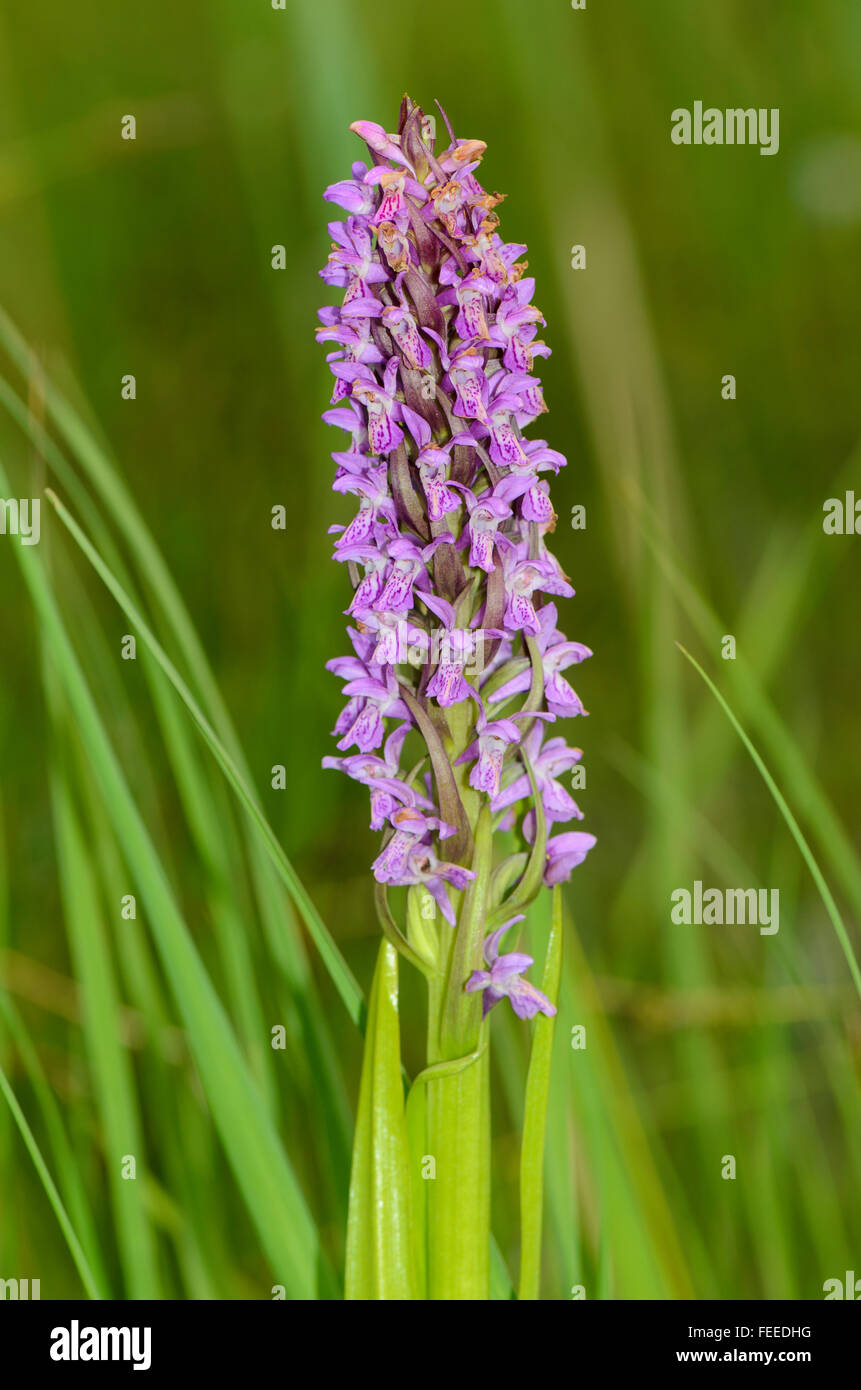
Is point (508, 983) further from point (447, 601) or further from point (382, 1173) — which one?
point (447, 601)

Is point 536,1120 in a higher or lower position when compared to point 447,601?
lower

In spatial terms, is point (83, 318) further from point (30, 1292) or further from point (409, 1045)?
point (30, 1292)

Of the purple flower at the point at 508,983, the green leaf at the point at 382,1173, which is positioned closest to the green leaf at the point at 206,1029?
the green leaf at the point at 382,1173

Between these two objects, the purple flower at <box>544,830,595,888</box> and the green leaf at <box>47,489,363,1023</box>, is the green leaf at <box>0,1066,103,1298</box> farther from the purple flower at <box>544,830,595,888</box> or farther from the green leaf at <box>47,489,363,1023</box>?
the purple flower at <box>544,830,595,888</box>

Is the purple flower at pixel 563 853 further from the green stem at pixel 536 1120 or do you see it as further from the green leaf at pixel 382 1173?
the green leaf at pixel 382 1173

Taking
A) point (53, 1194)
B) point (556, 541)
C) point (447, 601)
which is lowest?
point (53, 1194)

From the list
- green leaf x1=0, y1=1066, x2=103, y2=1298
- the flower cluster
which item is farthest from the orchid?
green leaf x1=0, y1=1066, x2=103, y2=1298

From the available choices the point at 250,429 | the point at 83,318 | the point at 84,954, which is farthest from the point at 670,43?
the point at 84,954

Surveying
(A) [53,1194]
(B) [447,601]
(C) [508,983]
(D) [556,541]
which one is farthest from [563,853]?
(D) [556,541]
